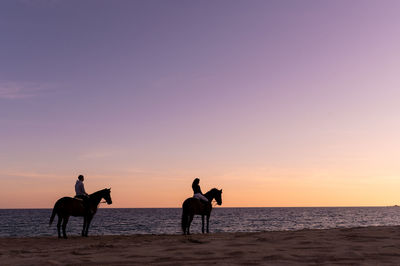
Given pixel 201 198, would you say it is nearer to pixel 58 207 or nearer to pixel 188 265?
pixel 58 207

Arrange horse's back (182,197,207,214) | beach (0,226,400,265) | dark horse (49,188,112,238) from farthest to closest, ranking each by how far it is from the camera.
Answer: horse's back (182,197,207,214) → dark horse (49,188,112,238) → beach (0,226,400,265)

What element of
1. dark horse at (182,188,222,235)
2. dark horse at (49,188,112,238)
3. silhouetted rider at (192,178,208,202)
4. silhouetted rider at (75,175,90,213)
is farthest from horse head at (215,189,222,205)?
silhouetted rider at (75,175,90,213)

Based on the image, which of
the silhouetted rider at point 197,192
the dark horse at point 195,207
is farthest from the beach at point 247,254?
the silhouetted rider at point 197,192

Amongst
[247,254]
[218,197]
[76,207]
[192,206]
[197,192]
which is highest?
[197,192]

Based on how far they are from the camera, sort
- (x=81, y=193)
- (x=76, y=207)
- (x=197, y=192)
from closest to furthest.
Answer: (x=76, y=207)
(x=81, y=193)
(x=197, y=192)

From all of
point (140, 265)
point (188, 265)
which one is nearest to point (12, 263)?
point (140, 265)

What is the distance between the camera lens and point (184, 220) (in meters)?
19.4

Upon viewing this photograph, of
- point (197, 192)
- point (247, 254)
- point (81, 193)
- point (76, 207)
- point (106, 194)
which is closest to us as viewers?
point (247, 254)

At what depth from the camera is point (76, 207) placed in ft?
60.7

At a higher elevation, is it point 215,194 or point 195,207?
point 215,194

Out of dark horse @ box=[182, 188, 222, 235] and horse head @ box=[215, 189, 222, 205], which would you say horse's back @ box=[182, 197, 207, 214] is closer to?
dark horse @ box=[182, 188, 222, 235]

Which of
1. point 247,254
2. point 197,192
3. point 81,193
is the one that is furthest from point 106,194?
point 247,254

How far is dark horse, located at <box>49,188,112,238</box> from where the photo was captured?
18203 millimetres

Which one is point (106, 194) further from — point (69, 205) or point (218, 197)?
point (218, 197)
